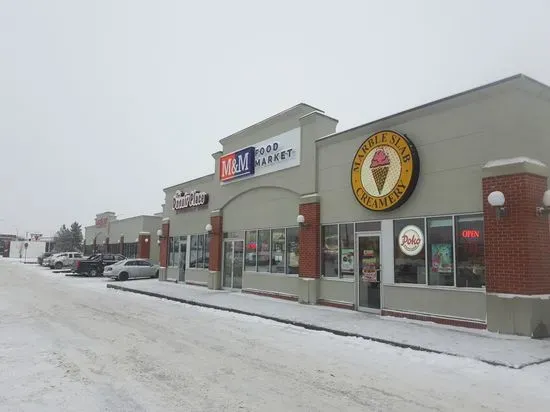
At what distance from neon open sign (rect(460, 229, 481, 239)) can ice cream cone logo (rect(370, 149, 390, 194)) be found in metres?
2.92

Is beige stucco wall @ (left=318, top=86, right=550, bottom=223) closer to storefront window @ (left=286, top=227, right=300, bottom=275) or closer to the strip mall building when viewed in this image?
the strip mall building

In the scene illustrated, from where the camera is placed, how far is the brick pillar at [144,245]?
43500mm

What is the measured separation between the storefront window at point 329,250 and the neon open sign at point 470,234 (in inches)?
191

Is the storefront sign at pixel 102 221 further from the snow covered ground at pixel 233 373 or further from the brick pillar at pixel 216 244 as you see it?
the snow covered ground at pixel 233 373

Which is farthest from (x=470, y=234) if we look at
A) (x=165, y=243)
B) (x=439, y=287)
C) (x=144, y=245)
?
(x=144, y=245)

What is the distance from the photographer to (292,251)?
17.7 m

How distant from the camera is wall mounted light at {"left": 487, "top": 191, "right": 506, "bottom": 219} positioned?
10484mm

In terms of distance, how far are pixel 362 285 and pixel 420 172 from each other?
4085 millimetres

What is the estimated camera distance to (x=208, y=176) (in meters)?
24.3

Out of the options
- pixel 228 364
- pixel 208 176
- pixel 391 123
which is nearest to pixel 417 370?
pixel 228 364

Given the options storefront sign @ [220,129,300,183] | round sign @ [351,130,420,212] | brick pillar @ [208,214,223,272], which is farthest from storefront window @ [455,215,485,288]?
brick pillar @ [208,214,223,272]

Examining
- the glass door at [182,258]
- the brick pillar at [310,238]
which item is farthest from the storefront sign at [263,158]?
the glass door at [182,258]

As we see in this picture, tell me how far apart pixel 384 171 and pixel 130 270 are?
22.7 m

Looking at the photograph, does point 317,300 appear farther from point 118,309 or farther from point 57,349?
point 57,349
